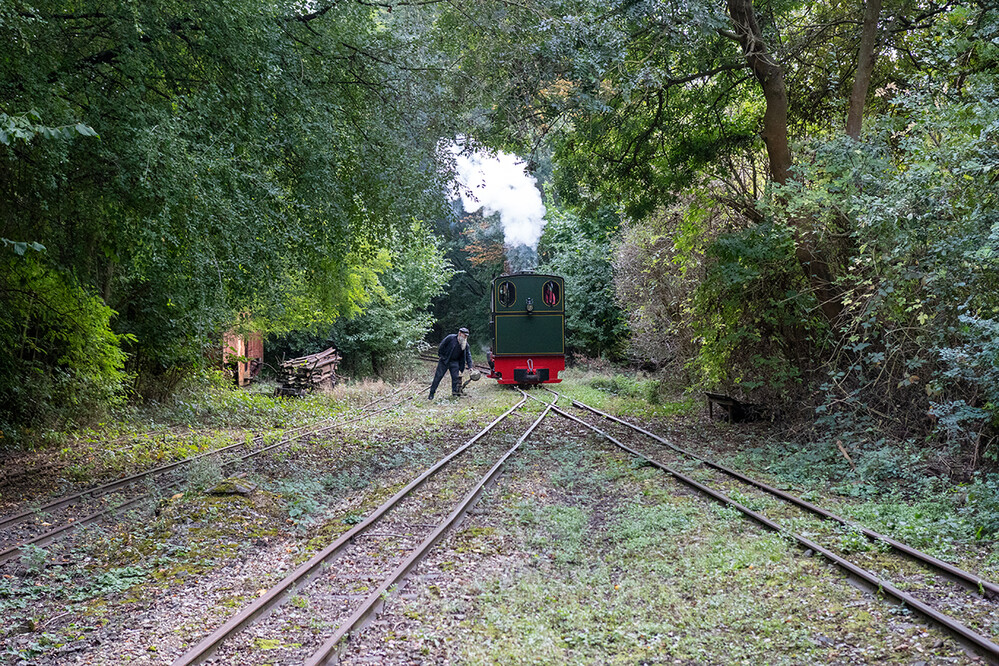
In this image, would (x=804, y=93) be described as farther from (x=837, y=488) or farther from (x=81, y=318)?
(x=81, y=318)

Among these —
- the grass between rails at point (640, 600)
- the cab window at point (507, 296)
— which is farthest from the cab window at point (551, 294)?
the grass between rails at point (640, 600)

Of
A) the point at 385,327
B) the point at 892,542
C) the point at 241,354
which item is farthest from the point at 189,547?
the point at 385,327

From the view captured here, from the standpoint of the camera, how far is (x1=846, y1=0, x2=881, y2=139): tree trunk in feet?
33.0

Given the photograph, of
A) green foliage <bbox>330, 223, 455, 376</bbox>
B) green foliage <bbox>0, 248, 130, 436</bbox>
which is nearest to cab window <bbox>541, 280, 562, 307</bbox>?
green foliage <bbox>330, 223, 455, 376</bbox>

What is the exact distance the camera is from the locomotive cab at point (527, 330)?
21656 mm

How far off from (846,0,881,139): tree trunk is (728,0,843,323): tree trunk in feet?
3.30

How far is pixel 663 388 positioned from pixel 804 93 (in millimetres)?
7589

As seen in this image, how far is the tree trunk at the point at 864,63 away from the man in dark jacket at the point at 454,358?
1057cm

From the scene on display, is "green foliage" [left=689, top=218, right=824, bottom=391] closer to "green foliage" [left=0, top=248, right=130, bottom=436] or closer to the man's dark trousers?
the man's dark trousers

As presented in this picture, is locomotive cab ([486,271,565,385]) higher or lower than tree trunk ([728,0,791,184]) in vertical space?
lower

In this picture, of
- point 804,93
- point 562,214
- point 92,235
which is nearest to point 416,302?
point 562,214

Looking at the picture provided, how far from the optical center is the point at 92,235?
25.5 ft

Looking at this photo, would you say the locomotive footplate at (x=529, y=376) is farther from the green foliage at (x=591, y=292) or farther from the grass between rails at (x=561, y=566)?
the grass between rails at (x=561, y=566)

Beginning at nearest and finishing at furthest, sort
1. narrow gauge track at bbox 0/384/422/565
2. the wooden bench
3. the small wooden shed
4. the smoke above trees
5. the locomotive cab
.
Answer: narrow gauge track at bbox 0/384/422/565 < the wooden bench < the small wooden shed < the locomotive cab < the smoke above trees
